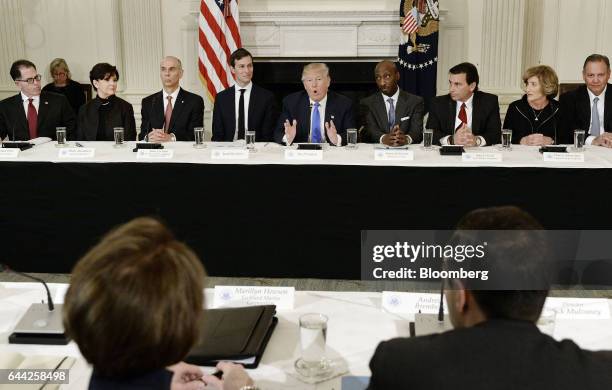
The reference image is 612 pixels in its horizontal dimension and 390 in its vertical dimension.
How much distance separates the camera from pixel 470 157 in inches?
158

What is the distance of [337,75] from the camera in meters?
7.36

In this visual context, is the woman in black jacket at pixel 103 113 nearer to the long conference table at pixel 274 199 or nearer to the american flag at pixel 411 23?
the long conference table at pixel 274 199

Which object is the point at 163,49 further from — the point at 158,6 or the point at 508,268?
the point at 508,268

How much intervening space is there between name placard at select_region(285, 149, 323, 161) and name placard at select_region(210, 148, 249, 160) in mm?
229

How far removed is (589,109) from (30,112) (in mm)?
3818

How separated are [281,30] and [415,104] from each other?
2.71 m

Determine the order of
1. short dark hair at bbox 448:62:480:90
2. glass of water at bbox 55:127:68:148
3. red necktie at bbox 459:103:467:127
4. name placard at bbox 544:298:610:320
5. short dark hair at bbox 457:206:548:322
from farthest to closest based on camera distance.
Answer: red necktie at bbox 459:103:467:127
short dark hair at bbox 448:62:480:90
glass of water at bbox 55:127:68:148
name placard at bbox 544:298:610:320
short dark hair at bbox 457:206:548:322

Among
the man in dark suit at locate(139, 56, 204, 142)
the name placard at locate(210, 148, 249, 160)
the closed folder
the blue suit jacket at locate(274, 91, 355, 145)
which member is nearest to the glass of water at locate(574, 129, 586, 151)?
the blue suit jacket at locate(274, 91, 355, 145)

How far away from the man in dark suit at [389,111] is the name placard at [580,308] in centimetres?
295

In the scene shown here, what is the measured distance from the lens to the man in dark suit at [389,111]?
5004 mm

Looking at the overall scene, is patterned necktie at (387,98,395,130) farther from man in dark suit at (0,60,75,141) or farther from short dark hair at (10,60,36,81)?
A: short dark hair at (10,60,36,81)

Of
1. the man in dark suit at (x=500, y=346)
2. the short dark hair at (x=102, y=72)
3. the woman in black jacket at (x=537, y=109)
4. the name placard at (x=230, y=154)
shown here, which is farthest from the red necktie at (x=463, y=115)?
the man in dark suit at (x=500, y=346)

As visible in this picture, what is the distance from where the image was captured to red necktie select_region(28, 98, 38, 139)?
17.2 ft

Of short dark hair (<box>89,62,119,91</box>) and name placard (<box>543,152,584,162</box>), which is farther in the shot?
short dark hair (<box>89,62,119,91</box>)
